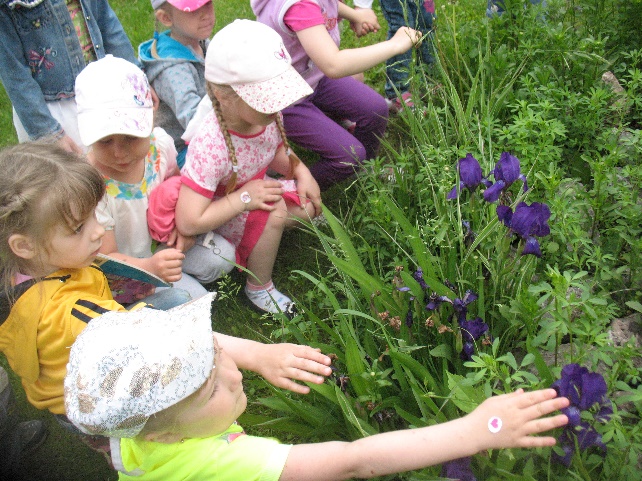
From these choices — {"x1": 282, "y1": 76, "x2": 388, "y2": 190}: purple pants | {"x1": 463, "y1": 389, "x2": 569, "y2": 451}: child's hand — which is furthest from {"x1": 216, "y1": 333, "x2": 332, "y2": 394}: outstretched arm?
{"x1": 282, "y1": 76, "x2": 388, "y2": 190}: purple pants

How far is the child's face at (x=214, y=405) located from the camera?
1469 millimetres

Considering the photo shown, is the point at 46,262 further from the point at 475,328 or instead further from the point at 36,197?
the point at 475,328

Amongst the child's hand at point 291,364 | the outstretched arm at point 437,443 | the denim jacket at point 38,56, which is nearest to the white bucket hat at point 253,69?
the denim jacket at point 38,56

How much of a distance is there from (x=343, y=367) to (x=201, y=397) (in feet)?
2.46

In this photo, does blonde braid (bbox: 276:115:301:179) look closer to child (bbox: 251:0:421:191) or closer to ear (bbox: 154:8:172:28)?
child (bbox: 251:0:421:191)

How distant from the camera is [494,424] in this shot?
1.33 meters

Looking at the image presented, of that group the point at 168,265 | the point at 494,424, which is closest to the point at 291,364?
the point at 494,424

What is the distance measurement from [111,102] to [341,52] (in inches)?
40.3

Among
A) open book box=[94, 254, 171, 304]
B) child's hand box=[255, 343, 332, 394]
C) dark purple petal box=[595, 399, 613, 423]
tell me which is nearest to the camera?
dark purple petal box=[595, 399, 613, 423]

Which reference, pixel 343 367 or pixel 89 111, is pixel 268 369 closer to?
pixel 343 367

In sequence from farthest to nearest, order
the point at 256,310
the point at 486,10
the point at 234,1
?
the point at 234,1
the point at 486,10
the point at 256,310

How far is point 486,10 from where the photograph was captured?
3867 millimetres

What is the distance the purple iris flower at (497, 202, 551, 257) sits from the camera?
160cm

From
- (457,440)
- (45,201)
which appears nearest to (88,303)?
(45,201)
